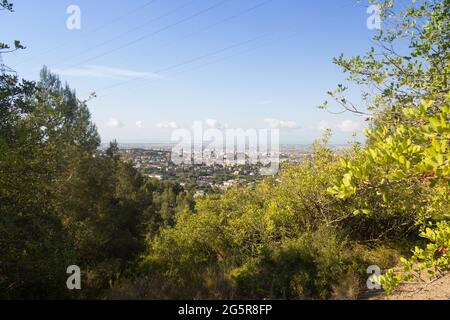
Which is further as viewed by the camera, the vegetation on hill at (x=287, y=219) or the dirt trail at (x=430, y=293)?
the dirt trail at (x=430, y=293)

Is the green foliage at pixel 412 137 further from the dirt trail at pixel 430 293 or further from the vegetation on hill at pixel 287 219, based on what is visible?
the dirt trail at pixel 430 293

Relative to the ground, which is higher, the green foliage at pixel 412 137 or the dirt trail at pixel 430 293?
the green foliage at pixel 412 137

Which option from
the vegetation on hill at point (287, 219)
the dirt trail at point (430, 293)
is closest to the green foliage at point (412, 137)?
the vegetation on hill at point (287, 219)

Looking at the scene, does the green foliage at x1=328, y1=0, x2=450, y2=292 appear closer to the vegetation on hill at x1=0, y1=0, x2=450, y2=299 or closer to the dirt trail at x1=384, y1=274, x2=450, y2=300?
the vegetation on hill at x1=0, y1=0, x2=450, y2=299

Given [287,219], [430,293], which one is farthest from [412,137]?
[287,219]

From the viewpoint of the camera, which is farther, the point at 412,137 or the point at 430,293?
the point at 430,293

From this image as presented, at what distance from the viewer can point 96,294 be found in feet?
24.5

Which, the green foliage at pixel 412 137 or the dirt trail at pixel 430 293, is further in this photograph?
the dirt trail at pixel 430 293

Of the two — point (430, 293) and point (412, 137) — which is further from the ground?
point (412, 137)

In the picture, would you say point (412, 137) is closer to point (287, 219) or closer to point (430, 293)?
point (430, 293)

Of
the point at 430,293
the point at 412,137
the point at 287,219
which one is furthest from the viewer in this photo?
the point at 287,219

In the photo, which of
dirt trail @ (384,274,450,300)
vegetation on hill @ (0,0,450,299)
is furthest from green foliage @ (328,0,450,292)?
dirt trail @ (384,274,450,300)
